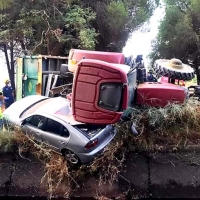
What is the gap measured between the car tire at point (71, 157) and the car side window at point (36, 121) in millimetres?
682

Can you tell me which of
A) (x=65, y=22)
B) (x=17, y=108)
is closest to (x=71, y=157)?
(x=17, y=108)

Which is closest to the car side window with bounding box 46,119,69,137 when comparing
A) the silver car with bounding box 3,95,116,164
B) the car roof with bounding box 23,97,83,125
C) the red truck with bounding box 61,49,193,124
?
the silver car with bounding box 3,95,116,164

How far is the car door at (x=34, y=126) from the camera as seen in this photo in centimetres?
610

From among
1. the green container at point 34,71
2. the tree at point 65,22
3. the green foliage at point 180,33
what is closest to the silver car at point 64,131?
the green container at point 34,71

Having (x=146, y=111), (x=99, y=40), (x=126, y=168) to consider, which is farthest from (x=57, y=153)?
(x=99, y=40)

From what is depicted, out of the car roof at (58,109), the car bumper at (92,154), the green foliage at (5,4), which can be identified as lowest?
the car bumper at (92,154)

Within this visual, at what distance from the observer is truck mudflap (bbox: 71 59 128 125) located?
5.31m

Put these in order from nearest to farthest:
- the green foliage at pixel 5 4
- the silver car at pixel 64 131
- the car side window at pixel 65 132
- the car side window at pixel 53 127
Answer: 1. the silver car at pixel 64 131
2. the car side window at pixel 65 132
3. the car side window at pixel 53 127
4. the green foliage at pixel 5 4

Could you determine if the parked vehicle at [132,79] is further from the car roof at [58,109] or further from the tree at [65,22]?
the tree at [65,22]

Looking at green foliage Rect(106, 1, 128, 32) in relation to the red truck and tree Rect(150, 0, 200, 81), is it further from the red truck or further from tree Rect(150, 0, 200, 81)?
Result: the red truck

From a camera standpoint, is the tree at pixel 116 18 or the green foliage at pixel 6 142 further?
the tree at pixel 116 18

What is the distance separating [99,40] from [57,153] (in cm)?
828

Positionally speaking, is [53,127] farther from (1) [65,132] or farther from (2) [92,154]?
(2) [92,154]

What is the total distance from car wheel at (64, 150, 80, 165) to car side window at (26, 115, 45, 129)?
2.26 ft
